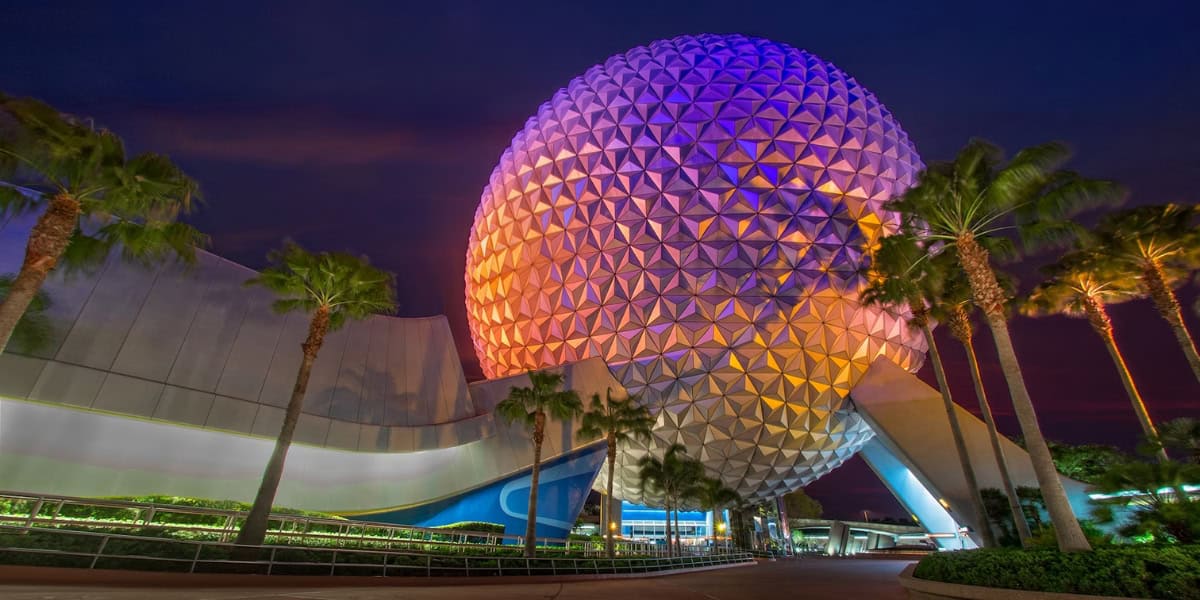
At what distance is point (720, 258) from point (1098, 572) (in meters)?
18.1

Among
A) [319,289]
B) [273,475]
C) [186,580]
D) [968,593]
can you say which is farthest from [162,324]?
[968,593]

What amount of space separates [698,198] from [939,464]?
50.3 feet

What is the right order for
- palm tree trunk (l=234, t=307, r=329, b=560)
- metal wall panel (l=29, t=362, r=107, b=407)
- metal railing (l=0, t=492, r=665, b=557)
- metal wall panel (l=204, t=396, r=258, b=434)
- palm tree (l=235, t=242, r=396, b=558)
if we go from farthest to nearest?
metal wall panel (l=204, t=396, r=258, b=434)
palm tree (l=235, t=242, r=396, b=558)
metal wall panel (l=29, t=362, r=107, b=407)
palm tree trunk (l=234, t=307, r=329, b=560)
metal railing (l=0, t=492, r=665, b=557)

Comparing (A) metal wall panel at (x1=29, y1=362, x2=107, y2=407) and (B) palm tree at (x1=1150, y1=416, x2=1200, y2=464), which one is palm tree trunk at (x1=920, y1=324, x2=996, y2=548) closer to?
(B) palm tree at (x1=1150, y1=416, x2=1200, y2=464)

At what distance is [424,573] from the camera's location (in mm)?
12234

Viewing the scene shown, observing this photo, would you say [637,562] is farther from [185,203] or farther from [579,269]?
[185,203]

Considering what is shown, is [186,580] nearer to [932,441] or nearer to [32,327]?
[32,327]

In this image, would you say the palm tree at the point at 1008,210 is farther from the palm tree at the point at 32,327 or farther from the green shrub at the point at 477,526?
the palm tree at the point at 32,327

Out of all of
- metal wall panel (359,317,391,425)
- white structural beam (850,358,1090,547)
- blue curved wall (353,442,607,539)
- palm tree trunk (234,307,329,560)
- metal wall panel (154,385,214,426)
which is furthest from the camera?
blue curved wall (353,442,607,539)

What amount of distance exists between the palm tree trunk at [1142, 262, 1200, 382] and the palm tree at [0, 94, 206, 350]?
25.8 meters

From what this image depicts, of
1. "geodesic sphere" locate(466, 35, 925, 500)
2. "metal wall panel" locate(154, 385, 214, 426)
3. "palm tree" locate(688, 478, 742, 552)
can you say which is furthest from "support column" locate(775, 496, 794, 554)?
"metal wall panel" locate(154, 385, 214, 426)

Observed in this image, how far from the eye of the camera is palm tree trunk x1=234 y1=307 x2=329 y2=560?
11992 millimetres

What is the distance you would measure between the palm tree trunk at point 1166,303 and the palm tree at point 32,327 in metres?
31.8

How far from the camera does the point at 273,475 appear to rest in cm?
1306
